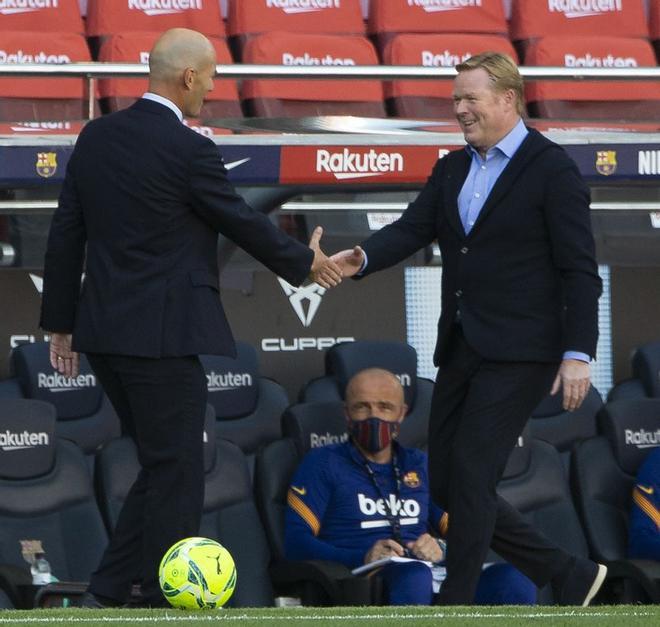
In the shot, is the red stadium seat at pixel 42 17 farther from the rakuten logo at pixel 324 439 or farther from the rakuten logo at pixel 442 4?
the rakuten logo at pixel 324 439

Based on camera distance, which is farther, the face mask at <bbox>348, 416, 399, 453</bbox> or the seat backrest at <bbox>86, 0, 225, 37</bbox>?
the seat backrest at <bbox>86, 0, 225, 37</bbox>

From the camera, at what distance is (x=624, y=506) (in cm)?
715

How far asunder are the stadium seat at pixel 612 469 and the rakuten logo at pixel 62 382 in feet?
7.10

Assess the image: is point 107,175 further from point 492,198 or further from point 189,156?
point 492,198

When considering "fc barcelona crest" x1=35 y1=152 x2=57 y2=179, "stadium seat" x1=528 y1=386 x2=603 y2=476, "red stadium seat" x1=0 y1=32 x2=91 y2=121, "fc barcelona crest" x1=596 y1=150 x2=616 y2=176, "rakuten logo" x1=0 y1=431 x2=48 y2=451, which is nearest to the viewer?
Result: "fc barcelona crest" x1=35 y1=152 x2=57 y2=179

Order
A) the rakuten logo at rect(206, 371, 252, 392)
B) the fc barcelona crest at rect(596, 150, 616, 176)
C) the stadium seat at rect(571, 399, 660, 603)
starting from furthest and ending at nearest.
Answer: the rakuten logo at rect(206, 371, 252, 392) < the stadium seat at rect(571, 399, 660, 603) < the fc barcelona crest at rect(596, 150, 616, 176)

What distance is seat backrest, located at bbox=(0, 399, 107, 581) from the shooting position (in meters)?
6.41

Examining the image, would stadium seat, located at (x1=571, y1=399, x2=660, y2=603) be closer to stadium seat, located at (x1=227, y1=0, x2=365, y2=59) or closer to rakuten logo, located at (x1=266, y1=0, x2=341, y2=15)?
stadium seat, located at (x1=227, y1=0, x2=365, y2=59)

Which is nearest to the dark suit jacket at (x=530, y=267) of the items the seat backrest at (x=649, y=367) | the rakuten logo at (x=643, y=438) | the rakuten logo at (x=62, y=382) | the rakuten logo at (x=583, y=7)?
the rakuten logo at (x=643, y=438)

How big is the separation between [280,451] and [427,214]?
181cm

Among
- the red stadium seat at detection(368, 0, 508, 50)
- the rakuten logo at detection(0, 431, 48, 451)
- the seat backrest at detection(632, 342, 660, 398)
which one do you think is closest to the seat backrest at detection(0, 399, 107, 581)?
the rakuten logo at detection(0, 431, 48, 451)

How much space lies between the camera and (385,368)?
7273mm

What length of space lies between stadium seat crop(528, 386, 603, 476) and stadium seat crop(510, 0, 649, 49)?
237 cm

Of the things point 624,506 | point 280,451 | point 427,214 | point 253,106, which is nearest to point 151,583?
point 427,214
